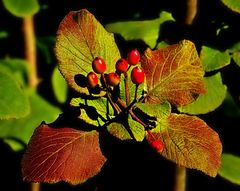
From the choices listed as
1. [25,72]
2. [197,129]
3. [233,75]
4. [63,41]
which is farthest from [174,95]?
[25,72]

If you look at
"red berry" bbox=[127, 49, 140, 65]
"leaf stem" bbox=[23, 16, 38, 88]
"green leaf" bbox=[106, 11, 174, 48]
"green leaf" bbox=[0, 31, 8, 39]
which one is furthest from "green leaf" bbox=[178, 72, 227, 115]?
"green leaf" bbox=[0, 31, 8, 39]

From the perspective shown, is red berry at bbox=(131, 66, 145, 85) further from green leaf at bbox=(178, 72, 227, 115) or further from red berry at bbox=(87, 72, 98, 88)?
green leaf at bbox=(178, 72, 227, 115)

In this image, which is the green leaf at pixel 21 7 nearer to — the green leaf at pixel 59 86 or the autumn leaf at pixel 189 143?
the green leaf at pixel 59 86

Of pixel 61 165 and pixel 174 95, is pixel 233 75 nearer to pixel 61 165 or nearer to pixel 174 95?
pixel 174 95

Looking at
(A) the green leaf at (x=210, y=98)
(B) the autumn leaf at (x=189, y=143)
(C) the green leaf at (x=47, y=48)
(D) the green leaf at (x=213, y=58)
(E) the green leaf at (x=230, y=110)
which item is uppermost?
(B) the autumn leaf at (x=189, y=143)

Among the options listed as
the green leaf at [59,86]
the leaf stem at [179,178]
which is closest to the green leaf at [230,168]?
the leaf stem at [179,178]

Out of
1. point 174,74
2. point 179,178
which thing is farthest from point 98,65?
point 179,178
